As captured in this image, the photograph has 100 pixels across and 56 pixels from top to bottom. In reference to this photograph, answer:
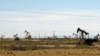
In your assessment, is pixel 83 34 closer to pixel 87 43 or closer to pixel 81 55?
pixel 87 43

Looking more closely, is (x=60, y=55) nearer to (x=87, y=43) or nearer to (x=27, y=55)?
(x=27, y=55)

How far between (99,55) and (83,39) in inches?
1425

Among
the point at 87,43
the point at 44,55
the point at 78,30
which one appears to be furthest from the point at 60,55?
the point at 78,30

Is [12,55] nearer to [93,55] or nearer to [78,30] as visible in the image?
[93,55]

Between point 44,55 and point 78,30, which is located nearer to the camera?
point 44,55

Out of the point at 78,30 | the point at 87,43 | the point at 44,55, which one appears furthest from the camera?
the point at 78,30

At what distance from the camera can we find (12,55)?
125 ft

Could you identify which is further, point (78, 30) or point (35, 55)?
point (78, 30)

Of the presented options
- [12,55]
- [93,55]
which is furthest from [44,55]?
[93,55]

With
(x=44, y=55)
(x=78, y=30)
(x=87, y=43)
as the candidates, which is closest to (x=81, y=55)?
(x=44, y=55)

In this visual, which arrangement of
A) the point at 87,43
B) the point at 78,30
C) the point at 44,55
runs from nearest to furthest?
the point at 44,55
the point at 87,43
the point at 78,30

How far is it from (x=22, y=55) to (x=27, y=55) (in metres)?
0.69

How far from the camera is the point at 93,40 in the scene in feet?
243

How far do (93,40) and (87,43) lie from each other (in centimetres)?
230
